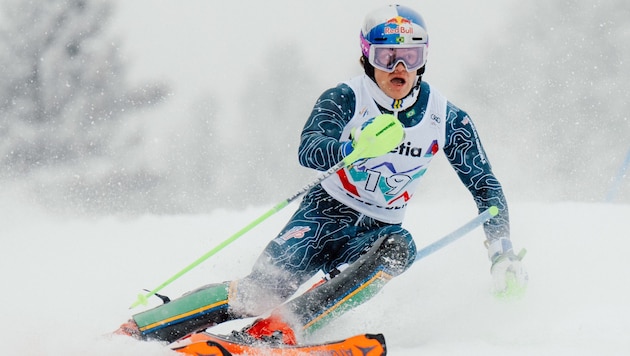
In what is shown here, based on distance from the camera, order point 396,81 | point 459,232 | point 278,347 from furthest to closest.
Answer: point 459,232 < point 396,81 < point 278,347

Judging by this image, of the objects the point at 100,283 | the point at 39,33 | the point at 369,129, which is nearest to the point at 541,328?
the point at 369,129

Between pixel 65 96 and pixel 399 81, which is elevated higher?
pixel 65 96

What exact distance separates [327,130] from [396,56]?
510 mm

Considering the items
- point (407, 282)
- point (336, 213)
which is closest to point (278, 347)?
point (336, 213)

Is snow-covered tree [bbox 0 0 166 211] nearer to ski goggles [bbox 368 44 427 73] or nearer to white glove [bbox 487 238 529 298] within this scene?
ski goggles [bbox 368 44 427 73]

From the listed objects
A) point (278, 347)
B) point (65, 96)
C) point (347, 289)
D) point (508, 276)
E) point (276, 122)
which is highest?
point (276, 122)

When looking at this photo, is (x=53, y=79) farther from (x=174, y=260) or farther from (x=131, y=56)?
(x=174, y=260)

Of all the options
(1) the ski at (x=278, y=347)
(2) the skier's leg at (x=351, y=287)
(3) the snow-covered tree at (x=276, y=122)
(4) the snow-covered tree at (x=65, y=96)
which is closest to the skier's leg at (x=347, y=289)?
(2) the skier's leg at (x=351, y=287)

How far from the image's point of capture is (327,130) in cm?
380

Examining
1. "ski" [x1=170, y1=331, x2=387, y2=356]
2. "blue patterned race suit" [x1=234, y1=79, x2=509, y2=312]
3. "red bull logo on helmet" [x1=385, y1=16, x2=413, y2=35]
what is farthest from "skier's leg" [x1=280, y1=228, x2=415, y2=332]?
"red bull logo on helmet" [x1=385, y1=16, x2=413, y2=35]

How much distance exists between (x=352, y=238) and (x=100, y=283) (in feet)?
6.75

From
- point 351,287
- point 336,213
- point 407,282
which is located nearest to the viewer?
point 351,287

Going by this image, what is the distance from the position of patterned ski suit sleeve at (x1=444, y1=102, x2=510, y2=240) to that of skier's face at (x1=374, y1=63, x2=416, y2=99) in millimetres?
334

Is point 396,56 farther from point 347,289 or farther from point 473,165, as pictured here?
point 347,289
